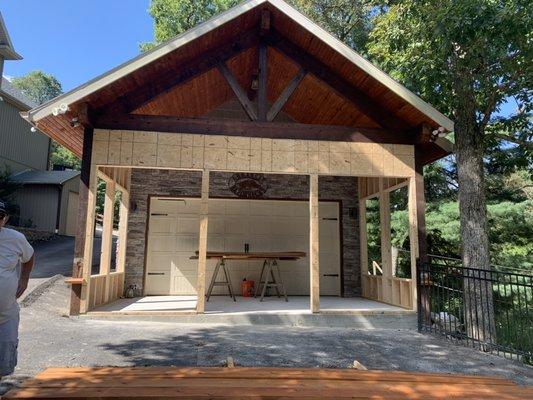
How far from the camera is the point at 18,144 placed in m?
17.5

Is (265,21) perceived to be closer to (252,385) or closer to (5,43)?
(252,385)

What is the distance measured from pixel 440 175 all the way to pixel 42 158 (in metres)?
17.2

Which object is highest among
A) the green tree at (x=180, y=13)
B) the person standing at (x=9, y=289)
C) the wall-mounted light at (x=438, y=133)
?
the green tree at (x=180, y=13)

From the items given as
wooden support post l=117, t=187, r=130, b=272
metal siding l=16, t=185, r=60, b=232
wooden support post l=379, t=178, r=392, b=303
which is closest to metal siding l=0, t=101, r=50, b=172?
metal siding l=16, t=185, r=60, b=232

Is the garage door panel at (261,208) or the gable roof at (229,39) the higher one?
the gable roof at (229,39)

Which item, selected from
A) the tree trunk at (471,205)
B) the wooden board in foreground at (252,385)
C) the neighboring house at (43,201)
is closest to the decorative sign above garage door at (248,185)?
the tree trunk at (471,205)

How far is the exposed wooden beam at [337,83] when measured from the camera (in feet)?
23.3

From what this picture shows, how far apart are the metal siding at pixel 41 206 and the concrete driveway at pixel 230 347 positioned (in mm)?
10963

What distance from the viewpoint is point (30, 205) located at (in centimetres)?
1628

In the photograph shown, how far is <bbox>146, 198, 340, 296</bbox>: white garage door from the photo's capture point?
877cm

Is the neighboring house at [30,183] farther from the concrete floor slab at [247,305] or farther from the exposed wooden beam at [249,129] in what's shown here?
the exposed wooden beam at [249,129]

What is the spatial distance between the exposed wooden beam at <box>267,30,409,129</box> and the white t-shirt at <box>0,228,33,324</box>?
558 centimetres

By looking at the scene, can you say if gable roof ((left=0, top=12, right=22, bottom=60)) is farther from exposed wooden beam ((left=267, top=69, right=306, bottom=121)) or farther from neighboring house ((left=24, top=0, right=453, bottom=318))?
exposed wooden beam ((left=267, top=69, right=306, bottom=121))

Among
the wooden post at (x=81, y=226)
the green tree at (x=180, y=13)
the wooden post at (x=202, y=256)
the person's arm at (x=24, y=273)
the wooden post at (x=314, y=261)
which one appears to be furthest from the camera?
the green tree at (x=180, y=13)
